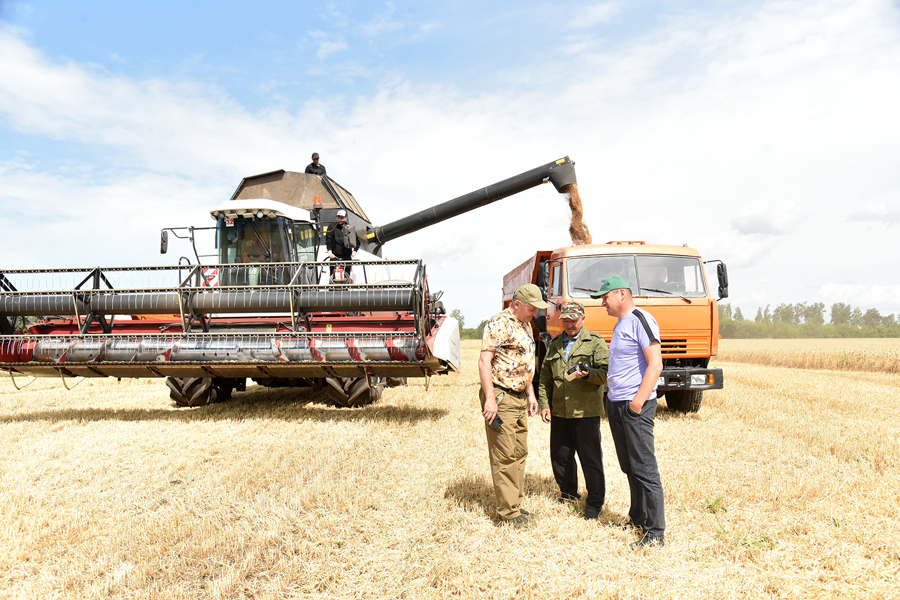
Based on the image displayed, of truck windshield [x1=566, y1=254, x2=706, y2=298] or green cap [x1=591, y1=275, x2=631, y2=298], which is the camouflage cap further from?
truck windshield [x1=566, y1=254, x2=706, y2=298]

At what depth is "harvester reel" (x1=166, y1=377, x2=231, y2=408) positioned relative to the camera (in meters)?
7.80

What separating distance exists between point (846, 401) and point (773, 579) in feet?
25.2

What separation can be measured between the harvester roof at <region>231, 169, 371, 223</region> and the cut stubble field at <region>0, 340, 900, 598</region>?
15.0ft

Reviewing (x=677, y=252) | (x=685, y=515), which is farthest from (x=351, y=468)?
(x=677, y=252)

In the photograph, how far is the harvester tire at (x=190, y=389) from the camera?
7797mm

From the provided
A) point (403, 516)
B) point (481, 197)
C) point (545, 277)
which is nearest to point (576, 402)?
point (403, 516)

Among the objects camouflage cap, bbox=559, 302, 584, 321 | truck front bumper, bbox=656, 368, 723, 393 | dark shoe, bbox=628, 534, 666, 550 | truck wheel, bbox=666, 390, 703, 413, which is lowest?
dark shoe, bbox=628, 534, 666, 550

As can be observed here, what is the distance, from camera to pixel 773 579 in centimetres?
282

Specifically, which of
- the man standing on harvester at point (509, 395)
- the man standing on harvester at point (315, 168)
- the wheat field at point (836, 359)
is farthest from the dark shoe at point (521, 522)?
the wheat field at point (836, 359)

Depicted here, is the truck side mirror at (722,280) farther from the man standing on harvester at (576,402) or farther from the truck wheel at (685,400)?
the man standing on harvester at (576,402)

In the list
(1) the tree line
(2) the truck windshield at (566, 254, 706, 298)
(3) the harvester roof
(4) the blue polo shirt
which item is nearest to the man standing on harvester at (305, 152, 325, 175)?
(3) the harvester roof

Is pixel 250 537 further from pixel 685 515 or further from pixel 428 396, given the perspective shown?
pixel 428 396

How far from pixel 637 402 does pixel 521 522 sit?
3.60 ft

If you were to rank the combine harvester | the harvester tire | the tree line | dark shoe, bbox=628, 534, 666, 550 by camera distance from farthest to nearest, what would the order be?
1. the tree line
2. the harvester tire
3. the combine harvester
4. dark shoe, bbox=628, 534, 666, 550
